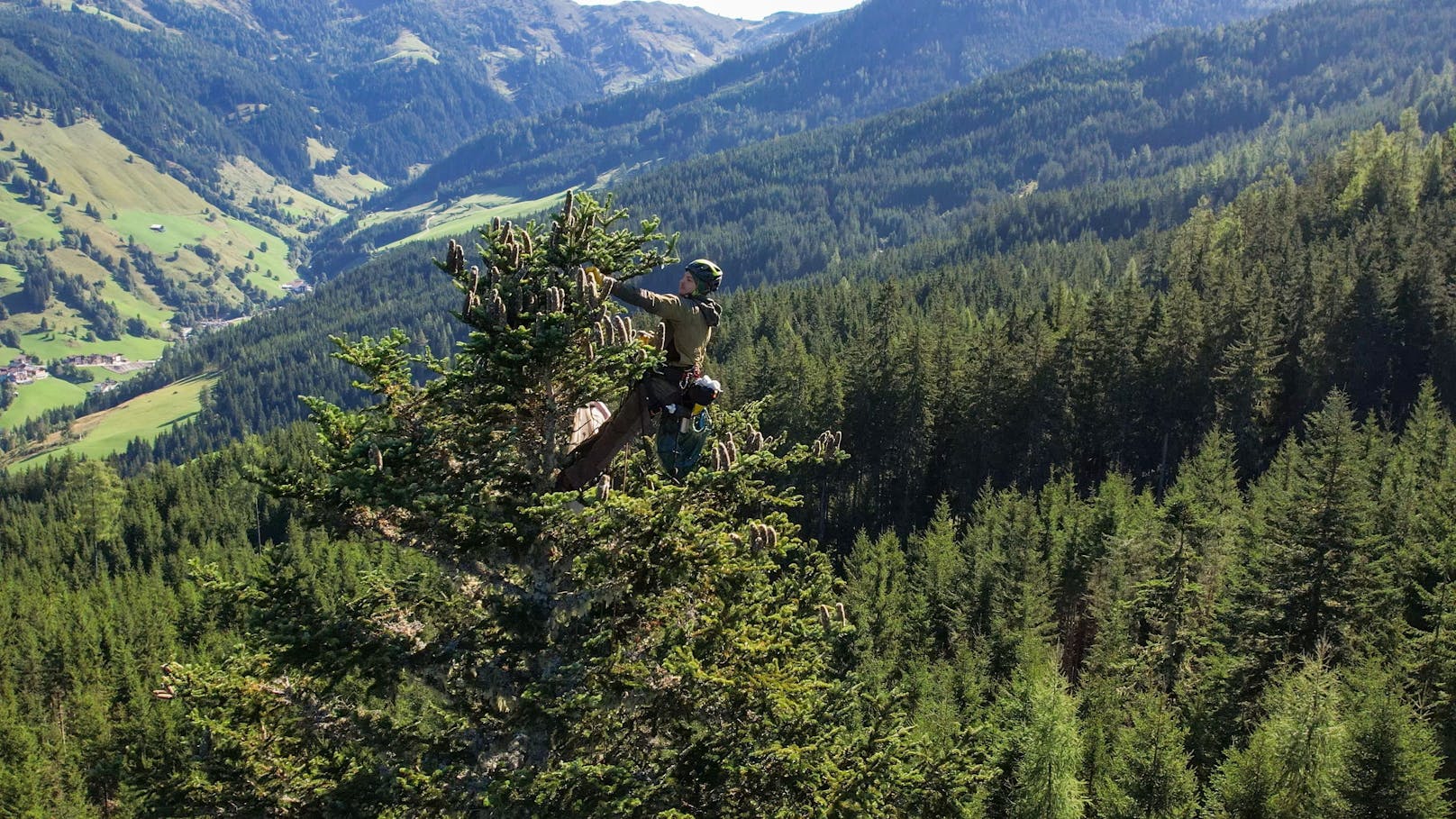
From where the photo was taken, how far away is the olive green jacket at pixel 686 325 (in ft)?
39.2

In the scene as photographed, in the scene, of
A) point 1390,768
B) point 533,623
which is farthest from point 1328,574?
point 533,623

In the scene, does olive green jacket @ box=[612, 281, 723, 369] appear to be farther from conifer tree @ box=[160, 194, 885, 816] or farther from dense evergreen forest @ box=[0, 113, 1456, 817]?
dense evergreen forest @ box=[0, 113, 1456, 817]

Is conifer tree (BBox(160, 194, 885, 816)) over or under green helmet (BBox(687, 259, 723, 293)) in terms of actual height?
under

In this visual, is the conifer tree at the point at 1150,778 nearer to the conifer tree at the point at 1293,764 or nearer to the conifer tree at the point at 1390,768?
the conifer tree at the point at 1293,764

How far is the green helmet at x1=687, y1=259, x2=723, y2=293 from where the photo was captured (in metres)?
12.1

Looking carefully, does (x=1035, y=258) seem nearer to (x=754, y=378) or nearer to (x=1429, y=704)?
(x=754, y=378)

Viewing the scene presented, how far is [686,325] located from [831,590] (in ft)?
18.9

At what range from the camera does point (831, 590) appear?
50.6 ft

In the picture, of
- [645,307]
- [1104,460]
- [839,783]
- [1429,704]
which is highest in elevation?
[645,307]

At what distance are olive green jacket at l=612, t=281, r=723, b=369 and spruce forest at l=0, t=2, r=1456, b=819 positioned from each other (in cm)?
61

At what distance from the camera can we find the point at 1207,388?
6731 centimetres

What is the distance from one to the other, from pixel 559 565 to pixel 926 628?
36.3 metres

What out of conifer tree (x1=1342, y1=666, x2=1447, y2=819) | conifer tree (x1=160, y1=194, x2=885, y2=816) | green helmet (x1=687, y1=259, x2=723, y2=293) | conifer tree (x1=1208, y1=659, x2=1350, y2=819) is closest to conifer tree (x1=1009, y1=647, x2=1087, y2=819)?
conifer tree (x1=1208, y1=659, x2=1350, y2=819)

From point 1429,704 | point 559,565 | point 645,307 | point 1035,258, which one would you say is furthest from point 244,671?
point 1035,258
